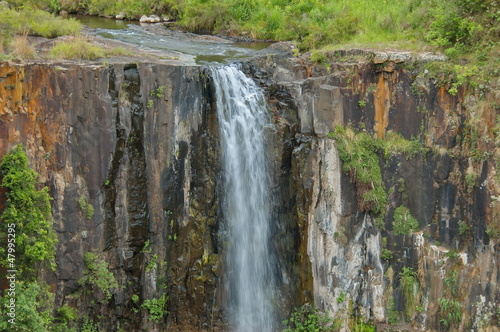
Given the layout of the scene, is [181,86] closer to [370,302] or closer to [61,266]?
[61,266]

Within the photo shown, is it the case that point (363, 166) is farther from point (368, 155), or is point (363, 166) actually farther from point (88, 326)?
point (88, 326)

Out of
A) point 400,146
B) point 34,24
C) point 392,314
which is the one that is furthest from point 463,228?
point 34,24

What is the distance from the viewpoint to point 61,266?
10.7 m

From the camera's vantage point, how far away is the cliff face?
446 inches

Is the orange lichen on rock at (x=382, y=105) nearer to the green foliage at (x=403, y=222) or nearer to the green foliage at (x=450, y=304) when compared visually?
the green foliage at (x=403, y=222)

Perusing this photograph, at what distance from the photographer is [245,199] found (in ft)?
40.8

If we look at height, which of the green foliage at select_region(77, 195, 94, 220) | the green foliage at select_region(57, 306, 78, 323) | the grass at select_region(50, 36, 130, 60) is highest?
the grass at select_region(50, 36, 130, 60)

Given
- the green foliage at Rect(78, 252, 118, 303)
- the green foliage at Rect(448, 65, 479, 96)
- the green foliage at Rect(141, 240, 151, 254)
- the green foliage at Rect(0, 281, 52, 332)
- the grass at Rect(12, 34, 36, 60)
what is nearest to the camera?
the green foliage at Rect(0, 281, 52, 332)

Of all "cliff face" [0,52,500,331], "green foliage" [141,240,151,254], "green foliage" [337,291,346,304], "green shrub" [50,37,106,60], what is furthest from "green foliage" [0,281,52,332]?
"green foliage" [337,291,346,304]

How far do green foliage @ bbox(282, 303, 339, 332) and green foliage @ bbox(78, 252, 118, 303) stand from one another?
14.3 ft

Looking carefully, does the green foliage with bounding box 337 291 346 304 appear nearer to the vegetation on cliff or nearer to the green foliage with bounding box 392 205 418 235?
the green foliage with bounding box 392 205 418 235

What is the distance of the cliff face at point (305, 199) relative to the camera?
11.3 m

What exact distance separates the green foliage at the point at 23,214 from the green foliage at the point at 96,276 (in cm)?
118

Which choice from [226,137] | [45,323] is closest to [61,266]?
[45,323]
